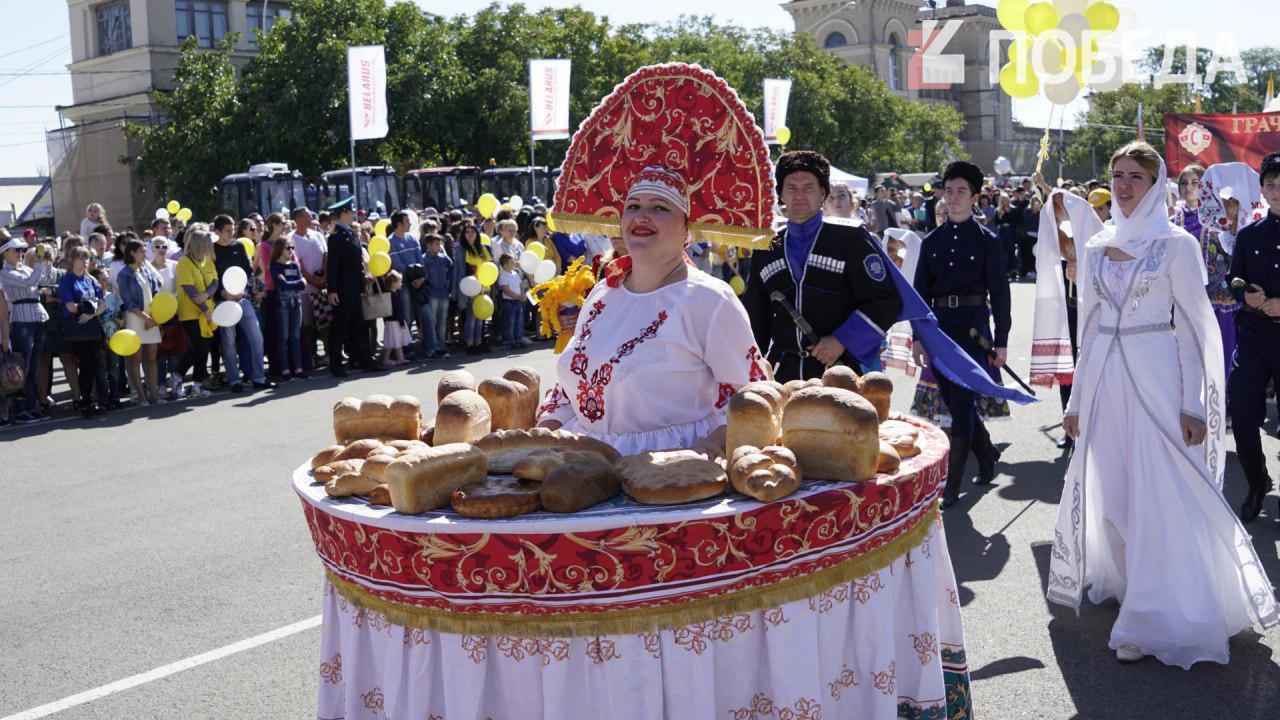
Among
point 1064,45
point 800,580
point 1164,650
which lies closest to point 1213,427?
point 1164,650

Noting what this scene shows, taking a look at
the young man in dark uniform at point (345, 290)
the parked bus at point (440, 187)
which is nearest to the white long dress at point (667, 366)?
the young man in dark uniform at point (345, 290)

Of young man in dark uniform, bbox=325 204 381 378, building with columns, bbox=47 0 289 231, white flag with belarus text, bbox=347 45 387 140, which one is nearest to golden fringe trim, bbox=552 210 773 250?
young man in dark uniform, bbox=325 204 381 378

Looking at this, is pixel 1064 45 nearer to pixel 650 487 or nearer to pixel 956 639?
pixel 956 639

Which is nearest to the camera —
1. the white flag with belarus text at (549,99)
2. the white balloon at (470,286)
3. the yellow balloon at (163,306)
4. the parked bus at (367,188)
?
the yellow balloon at (163,306)

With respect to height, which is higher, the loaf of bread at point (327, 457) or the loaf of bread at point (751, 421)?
the loaf of bread at point (751, 421)

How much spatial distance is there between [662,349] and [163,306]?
31.4 feet

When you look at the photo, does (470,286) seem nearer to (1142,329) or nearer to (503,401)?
(1142,329)

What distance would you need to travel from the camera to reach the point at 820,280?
4988 mm

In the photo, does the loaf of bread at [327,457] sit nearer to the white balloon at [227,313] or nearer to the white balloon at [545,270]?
the white balloon at [227,313]

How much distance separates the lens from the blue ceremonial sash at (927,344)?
4.02 metres

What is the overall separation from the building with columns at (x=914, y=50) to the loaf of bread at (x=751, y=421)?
83.0 m

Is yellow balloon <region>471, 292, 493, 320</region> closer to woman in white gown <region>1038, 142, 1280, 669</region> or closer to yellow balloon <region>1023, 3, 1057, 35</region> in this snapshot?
yellow balloon <region>1023, 3, 1057, 35</region>

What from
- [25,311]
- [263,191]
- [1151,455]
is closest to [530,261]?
[25,311]

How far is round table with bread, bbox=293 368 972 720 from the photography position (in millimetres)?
2385
